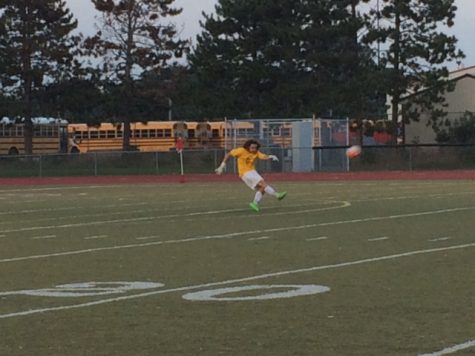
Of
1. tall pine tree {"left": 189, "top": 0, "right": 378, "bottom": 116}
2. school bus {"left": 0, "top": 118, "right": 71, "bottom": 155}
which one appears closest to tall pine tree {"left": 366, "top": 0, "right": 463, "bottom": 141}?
tall pine tree {"left": 189, "top": 0, "right": 378, "bottom": 116}

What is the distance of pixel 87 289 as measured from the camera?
1205 centimetres

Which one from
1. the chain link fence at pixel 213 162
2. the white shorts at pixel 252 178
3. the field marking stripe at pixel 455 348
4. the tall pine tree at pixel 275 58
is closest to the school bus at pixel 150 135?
the tall pine tree at pixel 275 58

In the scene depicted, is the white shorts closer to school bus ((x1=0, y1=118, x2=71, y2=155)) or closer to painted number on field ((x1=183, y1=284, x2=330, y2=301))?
painted number on field ((x1=183, y1=284, x2=330, y2=301))

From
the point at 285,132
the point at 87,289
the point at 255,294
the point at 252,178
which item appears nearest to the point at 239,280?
the point at 255,294

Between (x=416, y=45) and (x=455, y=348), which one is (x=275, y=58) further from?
(x=455, y=348)

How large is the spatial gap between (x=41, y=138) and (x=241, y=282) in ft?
232

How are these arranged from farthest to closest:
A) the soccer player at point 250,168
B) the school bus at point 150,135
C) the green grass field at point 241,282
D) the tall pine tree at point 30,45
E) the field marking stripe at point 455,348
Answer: the school bus at point 150,135 < the tall pine tree at point 30,45 < the soccer player at point 250,168 < the green grass field at point 241,282 < the field marking stripe at point 455,348

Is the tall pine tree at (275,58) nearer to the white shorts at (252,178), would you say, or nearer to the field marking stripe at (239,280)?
the white shorts at (252,178)

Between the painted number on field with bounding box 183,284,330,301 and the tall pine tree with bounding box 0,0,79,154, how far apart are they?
53372 mm

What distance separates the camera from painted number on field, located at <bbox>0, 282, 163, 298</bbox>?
11688 millimetres

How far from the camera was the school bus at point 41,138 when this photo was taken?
259ft

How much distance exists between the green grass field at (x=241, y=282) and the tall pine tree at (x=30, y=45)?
4023 centimetres

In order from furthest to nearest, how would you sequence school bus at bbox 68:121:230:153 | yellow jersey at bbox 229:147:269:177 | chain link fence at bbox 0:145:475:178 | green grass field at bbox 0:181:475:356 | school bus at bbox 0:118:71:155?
1. school bus at bbox 0:118:71:155
2. school bus at bbox 68:121:230:153
3. chain link fence at bbox 0:145:475:178
4. yellow jersey at bbox 229:147:269:177
5. green grass field at bbox 0:181:475:356

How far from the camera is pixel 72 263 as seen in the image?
14727mm
